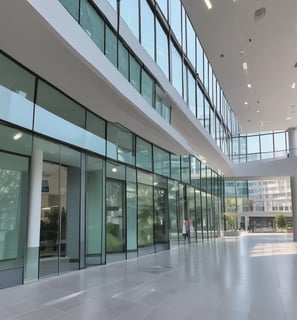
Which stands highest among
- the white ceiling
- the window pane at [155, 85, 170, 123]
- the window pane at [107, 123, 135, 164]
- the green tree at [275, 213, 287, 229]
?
the white ceiling

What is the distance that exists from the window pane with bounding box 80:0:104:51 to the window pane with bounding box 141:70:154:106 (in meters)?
2.58

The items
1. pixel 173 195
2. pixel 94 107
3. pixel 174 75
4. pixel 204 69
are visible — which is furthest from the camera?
pixel 204 69

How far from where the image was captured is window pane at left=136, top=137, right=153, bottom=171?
13121mm

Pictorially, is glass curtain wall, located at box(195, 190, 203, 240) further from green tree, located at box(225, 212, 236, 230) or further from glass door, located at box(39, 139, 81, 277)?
glass door, located at box(39, 139, 81, 277)

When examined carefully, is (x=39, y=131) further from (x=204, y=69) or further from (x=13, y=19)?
(x=204, y=69)

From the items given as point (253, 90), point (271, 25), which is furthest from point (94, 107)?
point (253, 90)

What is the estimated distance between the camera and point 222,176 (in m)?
28.0

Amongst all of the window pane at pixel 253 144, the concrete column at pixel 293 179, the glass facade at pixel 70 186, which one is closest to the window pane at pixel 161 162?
the glass facade at pixel 70 186

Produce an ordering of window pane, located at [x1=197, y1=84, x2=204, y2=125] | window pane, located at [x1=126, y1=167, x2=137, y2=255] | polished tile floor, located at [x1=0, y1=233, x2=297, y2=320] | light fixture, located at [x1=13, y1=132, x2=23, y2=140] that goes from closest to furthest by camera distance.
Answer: polished tile floor, located at [x1=0, y1=233, x2=297, y2=320] → light fixture, located at [x1=13, y1=132, x2=23, y2=140] → window pane, located at [x1=126, y1=167, x2=137, y2=255] → window pane, located at [x1=197, y1=84, x2=204, y2=125]

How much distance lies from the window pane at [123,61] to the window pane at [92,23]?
95cm

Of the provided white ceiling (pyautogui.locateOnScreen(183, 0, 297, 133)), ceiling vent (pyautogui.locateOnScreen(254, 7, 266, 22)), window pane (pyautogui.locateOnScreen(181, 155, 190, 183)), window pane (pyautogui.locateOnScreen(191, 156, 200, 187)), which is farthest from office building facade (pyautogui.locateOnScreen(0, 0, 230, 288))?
window pane (pyautogui.locateOnScreen(191, 156, 200, 187))

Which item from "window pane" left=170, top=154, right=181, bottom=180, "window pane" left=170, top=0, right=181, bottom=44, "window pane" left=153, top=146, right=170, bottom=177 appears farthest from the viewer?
"window pane" left=170, top=154, right=181, bottom=180

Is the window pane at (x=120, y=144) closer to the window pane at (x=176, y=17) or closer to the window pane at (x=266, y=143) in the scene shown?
the window pane at (x=176, y=17)

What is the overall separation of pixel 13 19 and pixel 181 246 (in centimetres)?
1395
